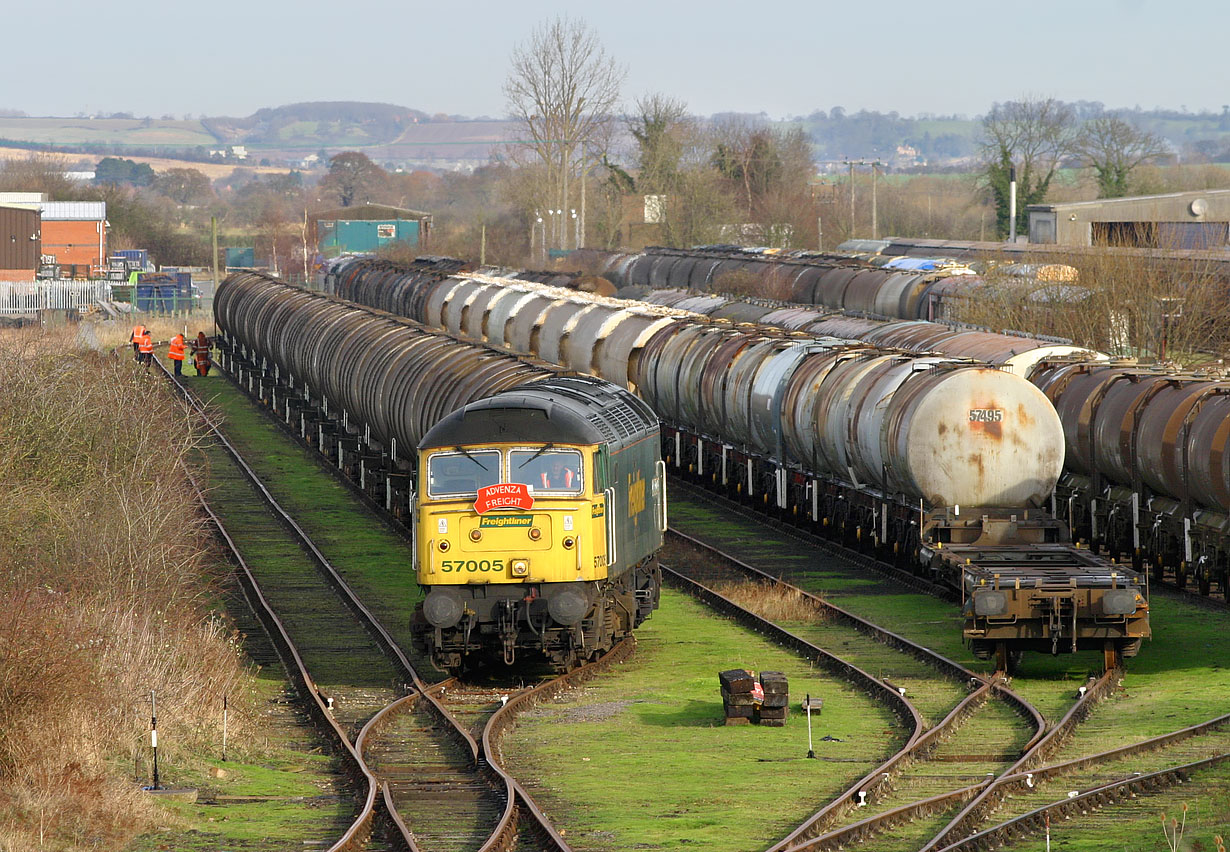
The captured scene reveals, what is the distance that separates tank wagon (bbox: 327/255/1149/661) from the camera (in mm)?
18219

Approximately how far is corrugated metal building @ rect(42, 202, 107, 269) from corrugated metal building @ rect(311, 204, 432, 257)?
28.1 m

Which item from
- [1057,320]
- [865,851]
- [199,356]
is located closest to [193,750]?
[865,851]

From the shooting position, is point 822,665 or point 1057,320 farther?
point 1057,320

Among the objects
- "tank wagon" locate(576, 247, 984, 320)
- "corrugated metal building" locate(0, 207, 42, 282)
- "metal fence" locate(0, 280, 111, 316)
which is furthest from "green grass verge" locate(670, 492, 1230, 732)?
"corrugated metal building" locate(0, 207, 42, 282)

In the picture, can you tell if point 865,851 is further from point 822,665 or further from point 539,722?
point 822,665

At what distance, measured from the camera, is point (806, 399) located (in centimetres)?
2895

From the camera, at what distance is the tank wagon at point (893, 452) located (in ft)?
59.8

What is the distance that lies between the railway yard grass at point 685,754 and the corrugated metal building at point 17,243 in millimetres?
75242

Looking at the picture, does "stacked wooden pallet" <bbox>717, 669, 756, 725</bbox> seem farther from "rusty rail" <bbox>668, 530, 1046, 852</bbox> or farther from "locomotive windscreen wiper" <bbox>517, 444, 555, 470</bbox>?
"locomotive windscreen wiper" <bbox>517, 444, 555, 470</bbox>

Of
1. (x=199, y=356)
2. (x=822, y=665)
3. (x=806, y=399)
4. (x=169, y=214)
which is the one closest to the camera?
(x=822, y=665)

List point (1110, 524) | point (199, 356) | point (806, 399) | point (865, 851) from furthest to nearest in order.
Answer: point (199, 356), point (806, 399), point (1110, 524), point (865, 851)

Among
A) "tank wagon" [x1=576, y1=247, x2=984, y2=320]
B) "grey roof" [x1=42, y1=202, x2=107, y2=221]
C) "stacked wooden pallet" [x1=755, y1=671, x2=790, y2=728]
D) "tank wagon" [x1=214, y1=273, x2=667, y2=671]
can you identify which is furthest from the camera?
"grey roof" [x1=42, y1=202, x2=107, y2=221]

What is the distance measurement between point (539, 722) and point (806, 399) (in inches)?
503

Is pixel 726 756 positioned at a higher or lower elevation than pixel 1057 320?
lower
